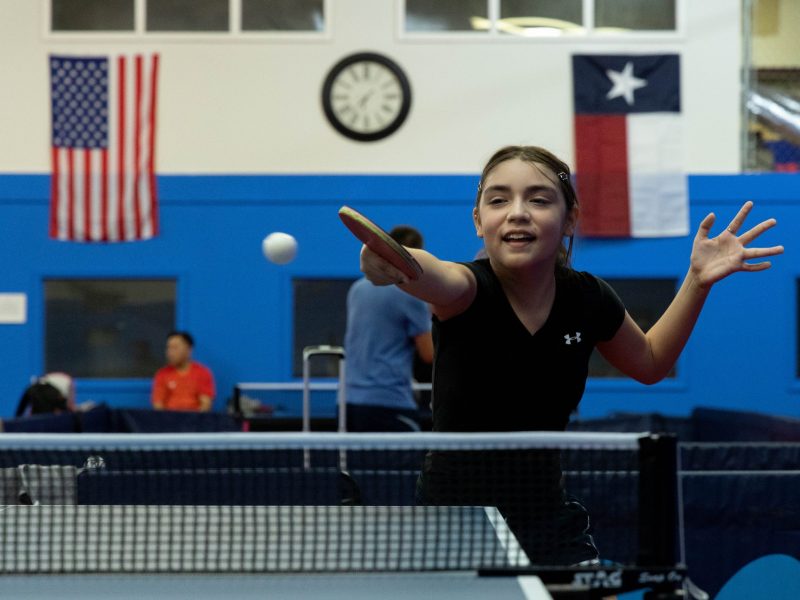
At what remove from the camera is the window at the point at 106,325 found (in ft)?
35.2

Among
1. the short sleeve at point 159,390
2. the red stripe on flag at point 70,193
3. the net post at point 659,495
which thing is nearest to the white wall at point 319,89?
the red stripe on flag at point 70,193

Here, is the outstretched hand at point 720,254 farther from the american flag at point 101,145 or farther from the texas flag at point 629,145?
the american flag at point 101,145

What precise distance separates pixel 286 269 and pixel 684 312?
27.7 feet

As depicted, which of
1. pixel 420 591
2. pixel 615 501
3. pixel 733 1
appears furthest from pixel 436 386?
pixel 733 1

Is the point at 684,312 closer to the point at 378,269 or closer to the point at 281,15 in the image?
the point at 378,269

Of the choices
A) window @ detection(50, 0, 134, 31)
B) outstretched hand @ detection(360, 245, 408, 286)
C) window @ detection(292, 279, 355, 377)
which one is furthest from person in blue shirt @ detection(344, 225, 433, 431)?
window @ detection(50, 0, 134, 31)

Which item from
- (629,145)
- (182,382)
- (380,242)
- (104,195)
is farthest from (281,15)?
(380,242)

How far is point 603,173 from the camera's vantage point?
10.4m

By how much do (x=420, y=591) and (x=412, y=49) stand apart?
9375 mm

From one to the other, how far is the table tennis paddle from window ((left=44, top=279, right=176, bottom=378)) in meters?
9.14

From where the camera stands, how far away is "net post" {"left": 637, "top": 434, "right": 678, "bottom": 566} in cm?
173

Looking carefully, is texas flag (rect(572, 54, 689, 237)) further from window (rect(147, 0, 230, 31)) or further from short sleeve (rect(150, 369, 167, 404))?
short sleeve (rect(150, 369, 167, 404))

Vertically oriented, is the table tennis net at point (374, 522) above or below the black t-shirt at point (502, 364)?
below

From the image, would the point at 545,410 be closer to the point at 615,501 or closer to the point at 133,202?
the point at 615,501
